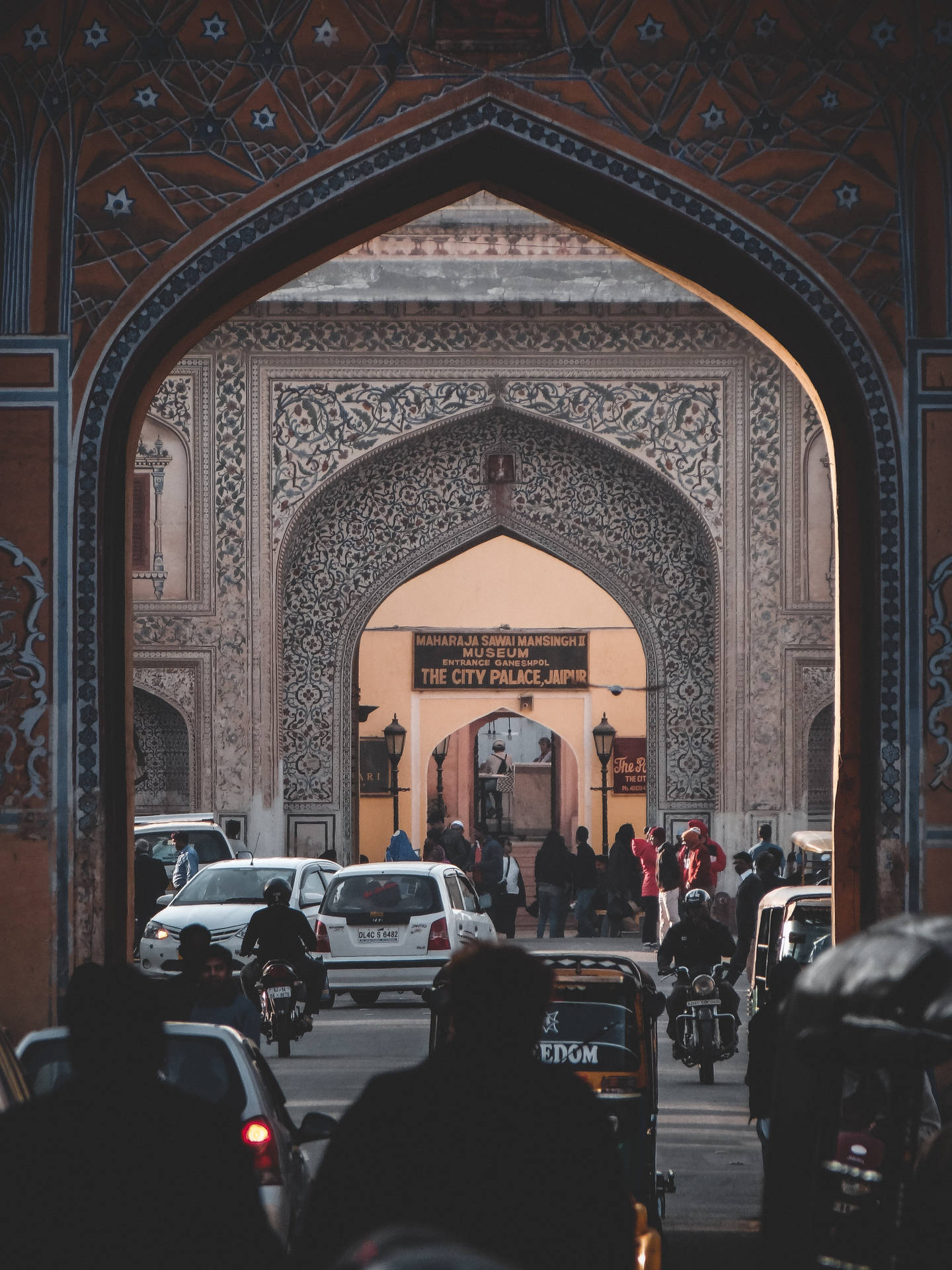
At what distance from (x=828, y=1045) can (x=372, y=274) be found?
1618 cm

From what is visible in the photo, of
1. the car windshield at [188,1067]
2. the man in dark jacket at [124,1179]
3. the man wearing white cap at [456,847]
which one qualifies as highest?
the man in dark jacket at [124,1179]

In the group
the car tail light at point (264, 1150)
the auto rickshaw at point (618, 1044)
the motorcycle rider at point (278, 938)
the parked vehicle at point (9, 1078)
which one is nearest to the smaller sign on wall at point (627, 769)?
the motorcycle rider at point (278, 938)

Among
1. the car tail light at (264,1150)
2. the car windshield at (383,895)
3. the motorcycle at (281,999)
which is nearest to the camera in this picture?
the car tail light at (264,1150)

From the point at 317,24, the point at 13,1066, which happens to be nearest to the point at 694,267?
the point at 317,24

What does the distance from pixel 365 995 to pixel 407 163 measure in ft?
24.7

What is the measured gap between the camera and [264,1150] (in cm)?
484

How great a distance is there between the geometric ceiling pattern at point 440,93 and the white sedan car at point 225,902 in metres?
6.38

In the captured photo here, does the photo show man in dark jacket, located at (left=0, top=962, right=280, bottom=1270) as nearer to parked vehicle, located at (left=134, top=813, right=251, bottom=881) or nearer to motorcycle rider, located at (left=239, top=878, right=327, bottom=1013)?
motorcycle rider, located at (left=239, top=878, right=327, bottom=1013)

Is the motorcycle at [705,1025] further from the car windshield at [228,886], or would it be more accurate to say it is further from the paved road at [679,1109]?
the car windshield at [228,886]

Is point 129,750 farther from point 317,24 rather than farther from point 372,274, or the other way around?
point 372,274

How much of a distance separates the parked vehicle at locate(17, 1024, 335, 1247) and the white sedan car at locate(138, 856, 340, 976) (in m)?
7.59

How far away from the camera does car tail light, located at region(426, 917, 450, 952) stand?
1277cm

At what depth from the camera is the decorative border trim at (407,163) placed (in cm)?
752

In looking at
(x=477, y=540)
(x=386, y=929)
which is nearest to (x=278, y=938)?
(x=386, y=929)
